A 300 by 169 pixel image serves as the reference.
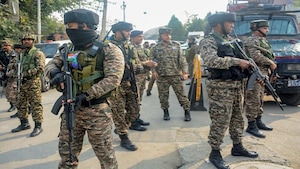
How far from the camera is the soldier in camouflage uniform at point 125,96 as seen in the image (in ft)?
13.7

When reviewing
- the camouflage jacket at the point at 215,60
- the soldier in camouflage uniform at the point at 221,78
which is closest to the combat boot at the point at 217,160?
the soldier in camouflage uniform at the point at 221,78

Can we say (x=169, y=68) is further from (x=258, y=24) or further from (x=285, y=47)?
(x=285, y=47)

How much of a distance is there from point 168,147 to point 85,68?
2151 millimetres

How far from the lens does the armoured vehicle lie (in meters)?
5.98

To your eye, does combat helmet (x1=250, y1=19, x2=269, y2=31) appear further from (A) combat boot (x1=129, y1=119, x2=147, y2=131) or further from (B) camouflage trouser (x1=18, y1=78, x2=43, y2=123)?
(B) camouflage trouser (x1=18, y1=78, x2=43, y2=123)

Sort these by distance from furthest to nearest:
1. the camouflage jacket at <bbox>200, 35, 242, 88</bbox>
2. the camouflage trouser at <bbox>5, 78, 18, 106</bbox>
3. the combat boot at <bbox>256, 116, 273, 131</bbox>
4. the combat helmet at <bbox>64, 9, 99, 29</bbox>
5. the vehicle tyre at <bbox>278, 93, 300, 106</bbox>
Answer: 1. the vehicle tyre at <bbox>278, 93, 300, 106</bbox>
2. the camouflage trouser at <bbox>5, 78, 18, 106</bbox>
3. the combat boot at <bbox>256, 116, 273, 131</bbox>
4. the camouflage jacket at <bbox>200, 35, 242, 88</bbox>
5. the combat helmet at <bbox>64, 9, 99, 29</bbox>

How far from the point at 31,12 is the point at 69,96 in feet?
48.5

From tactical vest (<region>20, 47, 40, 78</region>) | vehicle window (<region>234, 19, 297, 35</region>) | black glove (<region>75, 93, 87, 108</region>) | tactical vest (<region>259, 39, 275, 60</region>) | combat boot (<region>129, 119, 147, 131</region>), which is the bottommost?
combat boot (<region>129, 119, 147, 131</region>)

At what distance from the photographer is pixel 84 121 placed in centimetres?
257

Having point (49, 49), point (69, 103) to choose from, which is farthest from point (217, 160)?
point (49, 49)

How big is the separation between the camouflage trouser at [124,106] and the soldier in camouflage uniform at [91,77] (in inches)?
57.5

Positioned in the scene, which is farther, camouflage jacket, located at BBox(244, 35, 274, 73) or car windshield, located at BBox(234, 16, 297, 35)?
car windshield, located at BBox(234, 16, 297, 35)

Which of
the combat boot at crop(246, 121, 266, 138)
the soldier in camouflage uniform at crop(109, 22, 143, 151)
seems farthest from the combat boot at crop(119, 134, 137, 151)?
the combat boot at crop(246, 121, 266, 138)

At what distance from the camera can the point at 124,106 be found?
431 cm
